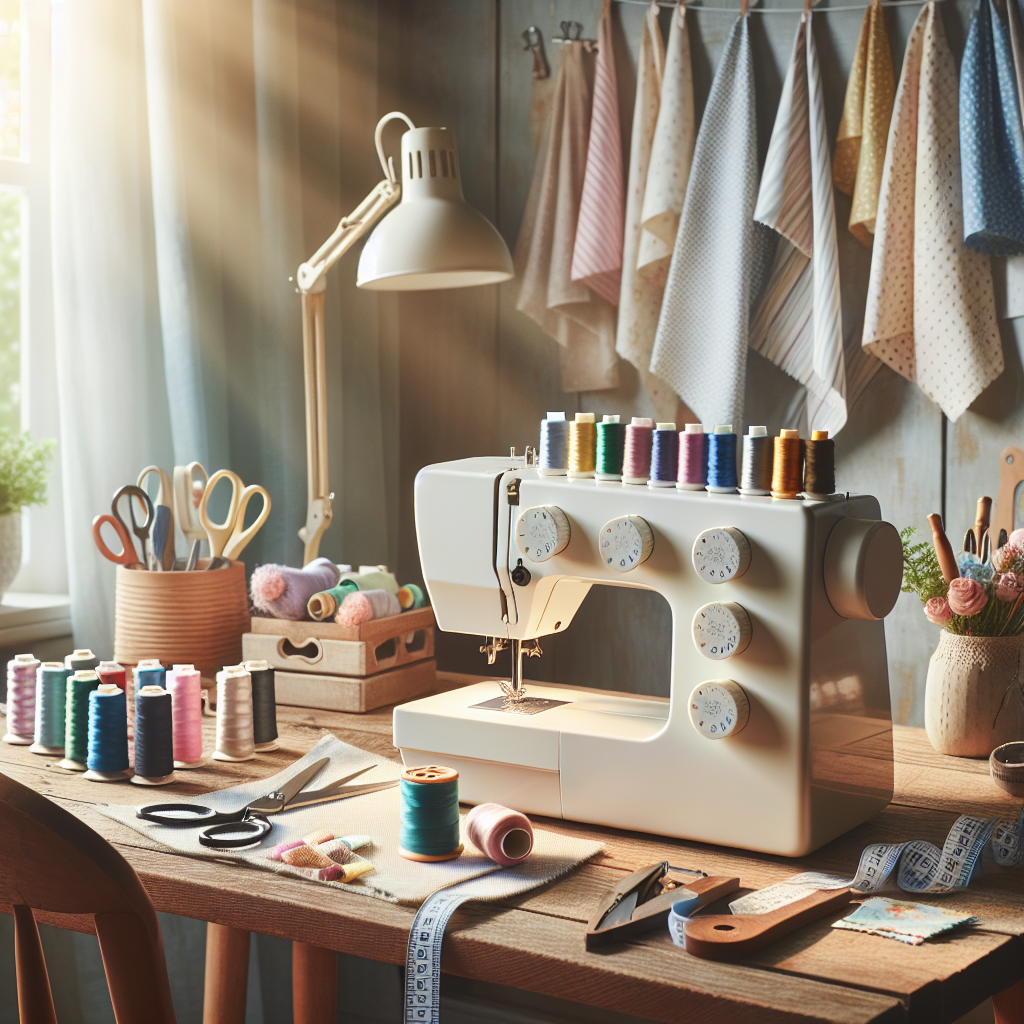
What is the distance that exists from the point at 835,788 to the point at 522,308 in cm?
153

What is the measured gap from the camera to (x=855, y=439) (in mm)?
2285

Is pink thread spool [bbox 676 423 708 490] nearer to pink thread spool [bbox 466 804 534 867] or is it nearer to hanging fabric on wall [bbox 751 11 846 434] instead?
pink thread spool [bbox 466 804 534 867]

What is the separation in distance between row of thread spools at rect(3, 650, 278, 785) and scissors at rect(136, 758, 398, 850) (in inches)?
5.1

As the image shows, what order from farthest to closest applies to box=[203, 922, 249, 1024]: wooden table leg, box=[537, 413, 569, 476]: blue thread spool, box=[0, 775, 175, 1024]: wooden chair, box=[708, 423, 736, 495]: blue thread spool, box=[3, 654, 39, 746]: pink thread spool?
box=[203, 922, 249, 1024]: wooden table leg, box=[3, 654, 39, 746]: pink thread spool, box=[537, 413, 569, 476]: blue thread spool, box=[708, 423, 736, 495]: blue thread spool, box=[0, 775, 175, 1024]: wooden chair

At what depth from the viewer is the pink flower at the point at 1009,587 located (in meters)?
1.38

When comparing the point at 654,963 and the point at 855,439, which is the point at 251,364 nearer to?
the point at 855,439

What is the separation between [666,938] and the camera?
2.99 feet

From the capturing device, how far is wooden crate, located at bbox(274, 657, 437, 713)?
1.62 meters

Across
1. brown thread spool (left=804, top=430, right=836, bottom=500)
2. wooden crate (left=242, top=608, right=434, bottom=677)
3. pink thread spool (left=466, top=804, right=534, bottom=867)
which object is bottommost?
A: pink thread spool (left=466, top=804, right=534, bottom=867)

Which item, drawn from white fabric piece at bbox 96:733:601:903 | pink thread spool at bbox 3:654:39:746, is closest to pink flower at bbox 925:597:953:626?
white fabric piece at bbox 96:733:601:903

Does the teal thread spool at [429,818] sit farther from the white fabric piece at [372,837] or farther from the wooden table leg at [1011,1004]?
the wooden table leg at [1011,1004]

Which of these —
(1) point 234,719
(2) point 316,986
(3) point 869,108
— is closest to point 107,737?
(1) point 234,719

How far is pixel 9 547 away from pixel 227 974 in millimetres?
858

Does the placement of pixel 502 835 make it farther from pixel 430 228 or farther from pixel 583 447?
pixel 430 228
